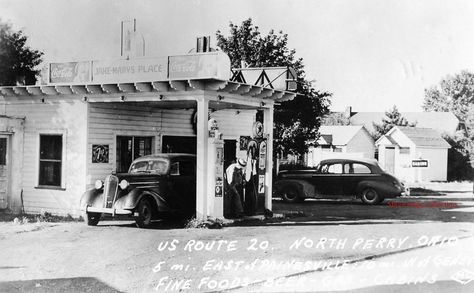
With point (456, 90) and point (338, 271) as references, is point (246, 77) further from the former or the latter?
point (456, 90)

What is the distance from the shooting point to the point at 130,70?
549 inches

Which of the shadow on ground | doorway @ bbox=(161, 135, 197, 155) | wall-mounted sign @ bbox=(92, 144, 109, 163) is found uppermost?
doorway @ bbox=(161, 135, 197, 155)

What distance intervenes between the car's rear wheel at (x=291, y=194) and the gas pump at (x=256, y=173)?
530 centimetres

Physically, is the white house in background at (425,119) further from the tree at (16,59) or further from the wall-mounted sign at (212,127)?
the wall-mounted sign at (212,127)

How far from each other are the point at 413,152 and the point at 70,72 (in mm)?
31815

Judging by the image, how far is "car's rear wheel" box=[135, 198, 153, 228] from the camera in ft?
→ 41.2

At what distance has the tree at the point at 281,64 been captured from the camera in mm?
24016

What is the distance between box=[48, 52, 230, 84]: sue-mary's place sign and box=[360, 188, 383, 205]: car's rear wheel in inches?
355

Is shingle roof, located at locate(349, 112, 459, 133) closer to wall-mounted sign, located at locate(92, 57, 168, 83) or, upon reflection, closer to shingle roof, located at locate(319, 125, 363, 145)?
shingle roof, located at locate(319, 125, 363, 145)

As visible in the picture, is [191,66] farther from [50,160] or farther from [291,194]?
[291,194]

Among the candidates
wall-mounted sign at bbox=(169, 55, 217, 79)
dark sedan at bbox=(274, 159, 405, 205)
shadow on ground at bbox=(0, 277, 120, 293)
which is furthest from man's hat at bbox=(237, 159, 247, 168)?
dark sedan at bbox=(274, 159, 405, 205)

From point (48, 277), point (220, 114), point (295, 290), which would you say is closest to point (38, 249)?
point (48, 277)

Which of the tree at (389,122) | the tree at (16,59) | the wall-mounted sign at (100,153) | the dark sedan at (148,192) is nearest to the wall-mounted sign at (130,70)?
the wall-mounted sign at (100,153)

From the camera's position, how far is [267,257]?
374 inches
